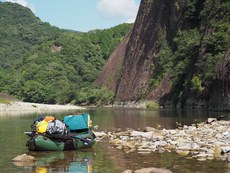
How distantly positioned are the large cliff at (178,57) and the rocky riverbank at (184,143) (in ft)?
91.3

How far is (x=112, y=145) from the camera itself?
22750 millimetres

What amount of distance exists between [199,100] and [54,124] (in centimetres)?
4527

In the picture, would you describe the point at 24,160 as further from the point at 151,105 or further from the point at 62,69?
the point at 62,69

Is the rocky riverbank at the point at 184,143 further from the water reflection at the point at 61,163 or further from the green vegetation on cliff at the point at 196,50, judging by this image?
the green vegetation on cliff at the point at 196,50

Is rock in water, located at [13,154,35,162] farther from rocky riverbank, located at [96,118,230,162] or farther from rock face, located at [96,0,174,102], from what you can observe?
rock face, located at [96,0,174,102]

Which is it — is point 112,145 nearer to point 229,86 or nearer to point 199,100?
point 229,86

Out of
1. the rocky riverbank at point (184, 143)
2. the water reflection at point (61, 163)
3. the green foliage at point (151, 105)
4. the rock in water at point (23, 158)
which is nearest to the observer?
the water reflection at point (61, 163)

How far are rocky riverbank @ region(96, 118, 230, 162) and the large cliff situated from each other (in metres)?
27.8

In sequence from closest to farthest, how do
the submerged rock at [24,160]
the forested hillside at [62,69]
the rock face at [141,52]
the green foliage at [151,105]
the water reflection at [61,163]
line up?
1. the water reflection at [61,163]
2. the submerged rock at [24,160]
3. the green foliage at [151,105]
4. the rock face at [141,52]
5. the forested hillside at [62,69]

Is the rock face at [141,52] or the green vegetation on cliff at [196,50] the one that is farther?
the rock face at [141,52]

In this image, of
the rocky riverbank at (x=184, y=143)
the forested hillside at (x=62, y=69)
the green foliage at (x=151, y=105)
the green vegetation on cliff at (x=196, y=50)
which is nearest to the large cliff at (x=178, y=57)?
the green vegetation on cliff at (x=196, y=50)

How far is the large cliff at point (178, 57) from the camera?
198 ft

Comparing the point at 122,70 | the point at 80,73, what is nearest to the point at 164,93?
the point at 122,70

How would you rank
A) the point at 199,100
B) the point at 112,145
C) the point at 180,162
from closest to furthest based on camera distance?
the point at 180,162, the point at 112,145, the point at 199,100
